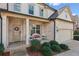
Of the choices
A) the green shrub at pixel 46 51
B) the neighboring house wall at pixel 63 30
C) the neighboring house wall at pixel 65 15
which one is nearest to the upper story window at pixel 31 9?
the neighboring house wall at pixel 63 30

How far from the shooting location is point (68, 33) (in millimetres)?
15188

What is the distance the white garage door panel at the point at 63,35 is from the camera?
14.3m

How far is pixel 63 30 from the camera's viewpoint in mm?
14703

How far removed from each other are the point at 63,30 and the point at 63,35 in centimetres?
47

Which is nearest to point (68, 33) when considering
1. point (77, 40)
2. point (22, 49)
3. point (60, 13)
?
point (77, 40)

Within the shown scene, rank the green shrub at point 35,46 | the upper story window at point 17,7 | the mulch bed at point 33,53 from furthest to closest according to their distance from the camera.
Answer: the upper story window at point 17,7 < the green shrub at point 35,46 < the mulch bed at point 33,53

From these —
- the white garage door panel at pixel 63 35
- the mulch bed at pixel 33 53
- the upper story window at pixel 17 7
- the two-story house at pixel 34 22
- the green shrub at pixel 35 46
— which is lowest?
the mulch bed at pixel 33 53

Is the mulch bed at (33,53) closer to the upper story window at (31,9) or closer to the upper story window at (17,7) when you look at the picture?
the upper story window at (17,7)

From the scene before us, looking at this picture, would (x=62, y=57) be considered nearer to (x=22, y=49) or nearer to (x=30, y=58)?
(x=30, y=58)

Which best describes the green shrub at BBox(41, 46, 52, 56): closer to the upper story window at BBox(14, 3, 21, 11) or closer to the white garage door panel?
the upper story window at BBox(14, 3, 21, 11)

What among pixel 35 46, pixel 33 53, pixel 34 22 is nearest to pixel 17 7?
pixel 34 22

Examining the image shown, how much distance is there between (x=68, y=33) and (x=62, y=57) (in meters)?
6.40

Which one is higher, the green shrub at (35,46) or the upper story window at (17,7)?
the upper story window at (17,7)

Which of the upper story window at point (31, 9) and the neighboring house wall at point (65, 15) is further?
the neighboring house wall at point (65, 15)
